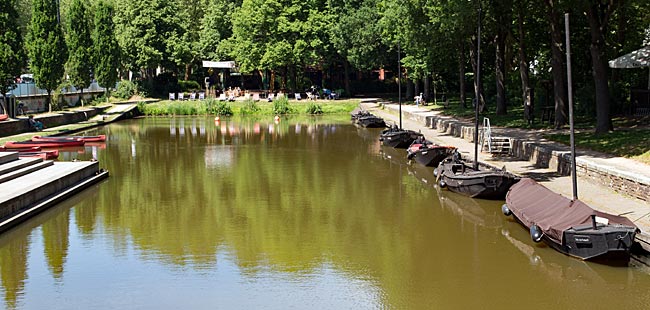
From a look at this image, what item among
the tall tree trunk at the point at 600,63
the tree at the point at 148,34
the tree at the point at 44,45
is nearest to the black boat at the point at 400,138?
the tall tree trunk at the point at 600,63

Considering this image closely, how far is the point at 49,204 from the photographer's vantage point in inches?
965

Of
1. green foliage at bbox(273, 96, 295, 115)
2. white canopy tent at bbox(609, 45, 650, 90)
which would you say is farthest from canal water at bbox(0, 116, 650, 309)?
green foliage at bbox(273, 96, 295, 115)

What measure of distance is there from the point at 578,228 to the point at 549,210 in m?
1.85

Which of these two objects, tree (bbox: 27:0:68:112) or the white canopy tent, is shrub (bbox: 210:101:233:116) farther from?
the white canopy tent

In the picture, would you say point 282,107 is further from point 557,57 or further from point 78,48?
point 557,57

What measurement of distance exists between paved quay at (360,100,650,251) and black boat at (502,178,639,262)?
1.05 metres

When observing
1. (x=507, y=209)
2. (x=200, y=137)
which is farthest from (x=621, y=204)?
(x=200, y=137)

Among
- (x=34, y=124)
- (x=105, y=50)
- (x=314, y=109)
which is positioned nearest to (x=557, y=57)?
(x=34, y=124)

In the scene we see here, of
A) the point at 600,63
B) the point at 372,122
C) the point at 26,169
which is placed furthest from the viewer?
the point at 372,122

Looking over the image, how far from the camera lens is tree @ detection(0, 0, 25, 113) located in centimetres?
4722

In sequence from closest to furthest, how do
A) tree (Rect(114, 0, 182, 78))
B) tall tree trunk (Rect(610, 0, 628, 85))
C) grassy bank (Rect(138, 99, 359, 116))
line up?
tall tree trunk (Rect(610, 0, 628, 85)) → grassy bank (Rect(138, 99, 359, 116)) → tree (Rect(114, 0, 182, 78))

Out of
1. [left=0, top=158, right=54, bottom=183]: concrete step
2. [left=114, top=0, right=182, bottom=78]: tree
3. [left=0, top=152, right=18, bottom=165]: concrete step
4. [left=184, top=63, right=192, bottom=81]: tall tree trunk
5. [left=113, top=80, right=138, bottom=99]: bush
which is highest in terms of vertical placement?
[left=114, top=0, right=182, bottom=78]: tree

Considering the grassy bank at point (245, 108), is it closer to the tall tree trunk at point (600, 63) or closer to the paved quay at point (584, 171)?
the paved quay at point (584, 171)

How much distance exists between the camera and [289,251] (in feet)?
61.9
